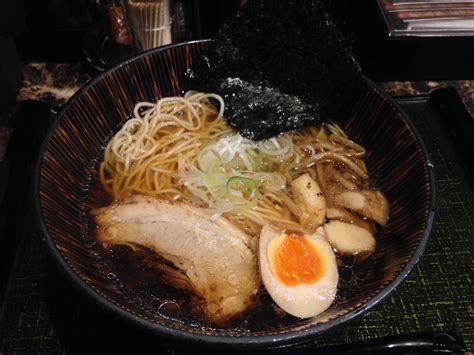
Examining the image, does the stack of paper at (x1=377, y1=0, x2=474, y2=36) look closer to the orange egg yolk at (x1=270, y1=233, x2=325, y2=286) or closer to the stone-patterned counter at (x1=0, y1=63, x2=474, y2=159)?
the stone-patterned counter at (x1=0, y1=63, x2=474, y2=159)

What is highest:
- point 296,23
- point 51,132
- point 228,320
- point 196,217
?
point 296,23

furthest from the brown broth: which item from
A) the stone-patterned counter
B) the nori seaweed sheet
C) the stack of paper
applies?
the stack of paper

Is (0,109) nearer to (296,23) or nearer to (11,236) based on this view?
(11,236)

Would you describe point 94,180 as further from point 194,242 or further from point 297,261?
point 297,261

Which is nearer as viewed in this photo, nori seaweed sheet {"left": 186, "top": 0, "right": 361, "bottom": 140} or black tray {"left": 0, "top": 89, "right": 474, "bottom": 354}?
black tray {"left": 0, "top": 89, "right": 474, "bottom": 354}

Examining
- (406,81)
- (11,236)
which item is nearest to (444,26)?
(406,81)
